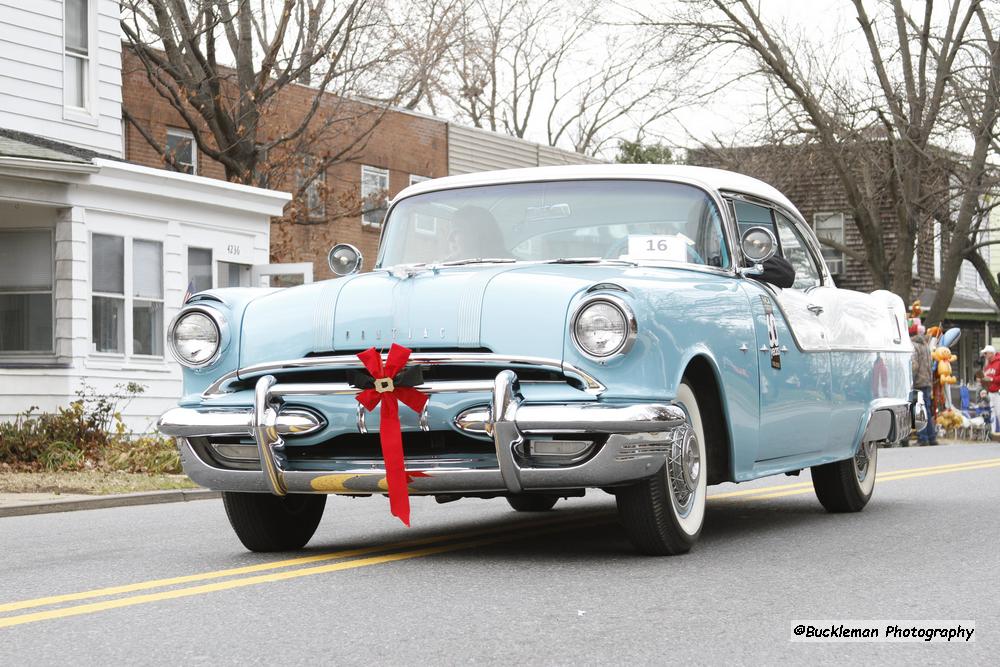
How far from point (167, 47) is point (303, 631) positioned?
20.0 m

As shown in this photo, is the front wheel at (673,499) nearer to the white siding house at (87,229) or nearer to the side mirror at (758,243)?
the side mirror at (758,243)

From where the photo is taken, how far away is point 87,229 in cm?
1772

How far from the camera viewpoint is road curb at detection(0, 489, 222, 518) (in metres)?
11.5

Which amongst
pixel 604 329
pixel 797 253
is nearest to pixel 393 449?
pixel 604 329

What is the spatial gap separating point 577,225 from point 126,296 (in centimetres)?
1166

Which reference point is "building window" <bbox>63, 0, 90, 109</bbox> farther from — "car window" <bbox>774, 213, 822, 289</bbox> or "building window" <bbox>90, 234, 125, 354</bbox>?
"car window" <bbox>774, 213, 822, 289</bbox>

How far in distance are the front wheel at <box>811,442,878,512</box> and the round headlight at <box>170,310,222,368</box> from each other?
396 centimetres

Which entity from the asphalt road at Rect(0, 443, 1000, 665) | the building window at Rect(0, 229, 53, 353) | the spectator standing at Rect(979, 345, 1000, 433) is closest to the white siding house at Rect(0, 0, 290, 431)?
the building window at Rect(0, 229, 53, 353)

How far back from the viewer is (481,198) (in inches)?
319

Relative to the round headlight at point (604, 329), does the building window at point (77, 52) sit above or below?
above

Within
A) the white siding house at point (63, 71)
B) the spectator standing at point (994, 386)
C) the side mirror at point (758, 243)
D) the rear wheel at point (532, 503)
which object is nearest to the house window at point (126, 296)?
the white siding house at point (63, 71)

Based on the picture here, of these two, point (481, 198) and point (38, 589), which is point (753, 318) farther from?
point (38, 589)

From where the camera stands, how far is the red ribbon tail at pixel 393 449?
6344 mm

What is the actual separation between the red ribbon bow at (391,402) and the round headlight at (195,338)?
0.85m
